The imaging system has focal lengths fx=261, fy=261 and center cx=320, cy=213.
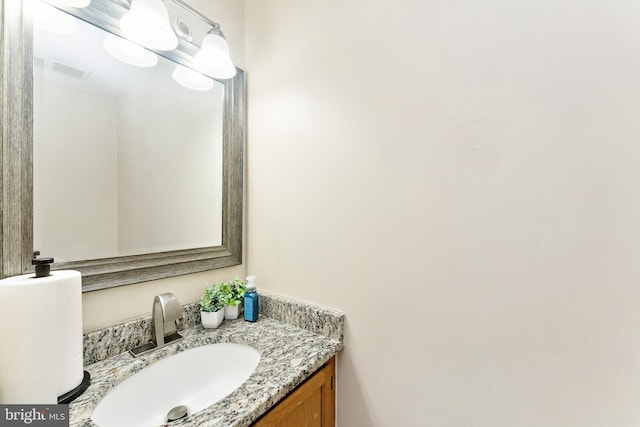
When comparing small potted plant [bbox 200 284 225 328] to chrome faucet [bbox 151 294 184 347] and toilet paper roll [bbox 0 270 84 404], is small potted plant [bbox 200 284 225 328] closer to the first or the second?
chrome faucet [bbox 151 294 184 347]

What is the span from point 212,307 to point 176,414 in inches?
13.7

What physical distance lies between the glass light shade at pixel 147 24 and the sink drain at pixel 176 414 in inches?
45.3

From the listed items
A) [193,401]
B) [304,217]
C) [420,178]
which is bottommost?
[193,401]

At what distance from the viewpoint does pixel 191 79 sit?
1058 millimetres

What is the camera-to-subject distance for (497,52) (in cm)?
69

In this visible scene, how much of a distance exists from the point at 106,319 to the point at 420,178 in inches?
42.2

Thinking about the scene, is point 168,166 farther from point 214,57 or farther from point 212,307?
point 212,307

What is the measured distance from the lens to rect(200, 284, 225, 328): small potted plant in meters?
1.01

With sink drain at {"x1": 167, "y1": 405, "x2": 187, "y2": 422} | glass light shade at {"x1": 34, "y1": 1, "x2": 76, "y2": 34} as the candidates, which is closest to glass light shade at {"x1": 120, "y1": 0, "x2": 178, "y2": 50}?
glass light shade at {"x1": 34, "y1": 1, "x2": 76, "y2": 34}

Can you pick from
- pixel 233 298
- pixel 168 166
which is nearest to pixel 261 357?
pixel 233 298

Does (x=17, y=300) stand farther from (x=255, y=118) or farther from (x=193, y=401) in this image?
(x=255, y=118)

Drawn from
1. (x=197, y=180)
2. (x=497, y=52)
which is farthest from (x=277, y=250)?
(x=497, y=52)

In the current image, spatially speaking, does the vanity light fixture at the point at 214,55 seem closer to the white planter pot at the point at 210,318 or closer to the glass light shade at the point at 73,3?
the glass light shade at the point at 73,3

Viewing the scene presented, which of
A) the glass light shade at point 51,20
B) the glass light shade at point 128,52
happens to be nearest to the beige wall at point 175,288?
the glass light shade at point 128,52
